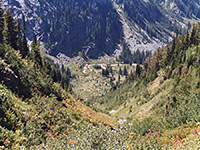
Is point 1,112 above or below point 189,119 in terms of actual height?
above

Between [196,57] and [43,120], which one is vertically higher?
[196,57]

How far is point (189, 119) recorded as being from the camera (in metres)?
15.7

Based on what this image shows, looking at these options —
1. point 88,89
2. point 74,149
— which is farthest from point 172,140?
point 88,89

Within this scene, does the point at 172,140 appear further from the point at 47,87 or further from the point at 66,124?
the point at 47,87

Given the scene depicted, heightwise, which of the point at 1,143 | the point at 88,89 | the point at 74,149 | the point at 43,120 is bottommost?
the point at 88,89

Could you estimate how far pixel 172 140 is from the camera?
1205 cm

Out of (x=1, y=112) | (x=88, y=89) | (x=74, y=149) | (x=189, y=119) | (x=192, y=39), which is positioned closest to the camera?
(x=74, y=149)

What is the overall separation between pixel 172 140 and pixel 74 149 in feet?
23.2

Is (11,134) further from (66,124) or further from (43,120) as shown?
(66,124)

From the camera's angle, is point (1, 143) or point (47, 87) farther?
point (47, 87)

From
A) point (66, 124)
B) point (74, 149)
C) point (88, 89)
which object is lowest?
point (88, 89)

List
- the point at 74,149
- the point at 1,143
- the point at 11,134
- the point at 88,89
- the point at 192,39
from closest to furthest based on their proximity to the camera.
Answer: the point at 74,149
the point at 1,143
the point at 11,134
the point at 192,39
the point at 88,89

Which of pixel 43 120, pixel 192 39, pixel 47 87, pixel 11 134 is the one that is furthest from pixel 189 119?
pixel 192 39

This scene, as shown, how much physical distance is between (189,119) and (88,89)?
169 m
